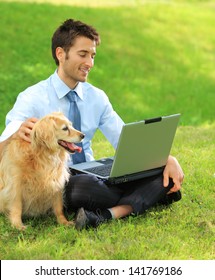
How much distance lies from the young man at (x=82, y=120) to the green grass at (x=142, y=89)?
0.14 metres

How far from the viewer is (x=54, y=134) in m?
3.90

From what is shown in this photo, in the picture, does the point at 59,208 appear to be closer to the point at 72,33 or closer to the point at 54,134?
the point at 54,134

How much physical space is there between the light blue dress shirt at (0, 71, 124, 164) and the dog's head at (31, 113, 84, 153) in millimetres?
Answer: 327

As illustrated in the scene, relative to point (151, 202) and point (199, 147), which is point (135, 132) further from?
point (199, 147)

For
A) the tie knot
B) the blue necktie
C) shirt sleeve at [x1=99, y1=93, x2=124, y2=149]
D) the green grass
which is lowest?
the green grass

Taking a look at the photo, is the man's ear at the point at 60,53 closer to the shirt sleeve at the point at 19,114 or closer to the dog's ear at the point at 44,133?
the shirt sleeve at the point at 19,114

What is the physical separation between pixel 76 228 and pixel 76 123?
34.7 inches

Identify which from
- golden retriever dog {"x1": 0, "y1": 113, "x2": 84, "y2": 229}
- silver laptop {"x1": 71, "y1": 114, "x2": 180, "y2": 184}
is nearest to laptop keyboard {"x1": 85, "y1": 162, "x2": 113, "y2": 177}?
silver laptop {"x1": 71, "y1": 114, "x2": 180, "y2": 184}

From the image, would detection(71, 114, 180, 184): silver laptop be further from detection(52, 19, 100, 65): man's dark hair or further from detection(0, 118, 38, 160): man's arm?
detection(52, 19, 100, 65): man's dark hair

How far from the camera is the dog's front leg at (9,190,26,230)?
411 cm

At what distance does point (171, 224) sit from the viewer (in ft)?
14.0

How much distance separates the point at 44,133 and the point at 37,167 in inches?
12.4

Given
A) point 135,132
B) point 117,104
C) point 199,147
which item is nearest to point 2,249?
point 135,132

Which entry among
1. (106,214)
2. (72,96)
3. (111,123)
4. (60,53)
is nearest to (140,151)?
(106,214)
